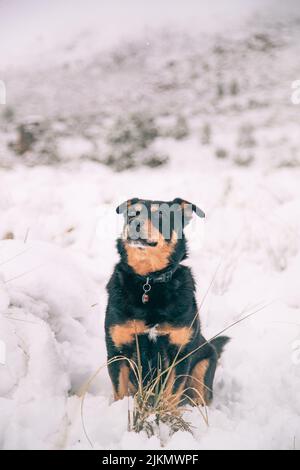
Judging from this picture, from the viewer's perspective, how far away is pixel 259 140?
6.68 m

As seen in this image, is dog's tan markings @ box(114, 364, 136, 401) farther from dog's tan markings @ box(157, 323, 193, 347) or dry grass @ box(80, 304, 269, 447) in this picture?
dog's tan markings @ box(157, 323, 193, 347)

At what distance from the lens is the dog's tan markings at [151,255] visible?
7.27 feet

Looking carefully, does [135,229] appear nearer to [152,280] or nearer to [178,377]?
[152,280]

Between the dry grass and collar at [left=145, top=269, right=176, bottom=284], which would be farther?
collar at [left=145, top=269, right=176, bottom=284]

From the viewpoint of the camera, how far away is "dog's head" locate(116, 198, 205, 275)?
2.22 meters

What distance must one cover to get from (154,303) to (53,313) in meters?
0.85

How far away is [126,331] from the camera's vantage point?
2.18 meters

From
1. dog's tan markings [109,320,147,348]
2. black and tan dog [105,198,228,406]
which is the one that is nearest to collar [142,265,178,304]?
black and tan dog [105,198,228,406]

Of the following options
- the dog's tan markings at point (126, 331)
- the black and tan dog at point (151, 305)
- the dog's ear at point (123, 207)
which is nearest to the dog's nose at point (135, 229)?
the black and tan dog at point (151, 305)

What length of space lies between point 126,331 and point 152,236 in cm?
57

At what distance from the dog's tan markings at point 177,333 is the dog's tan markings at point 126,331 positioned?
4.2 inches

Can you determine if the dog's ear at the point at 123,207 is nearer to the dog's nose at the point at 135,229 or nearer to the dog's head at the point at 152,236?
the dog's head at the point at 152,236

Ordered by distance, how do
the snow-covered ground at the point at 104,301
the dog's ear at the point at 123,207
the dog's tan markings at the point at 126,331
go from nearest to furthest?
the snow-covered ground at the point at 104,301 < the dog's tan markings at the point at 126,331 < the dog's ear at the point at 123,207

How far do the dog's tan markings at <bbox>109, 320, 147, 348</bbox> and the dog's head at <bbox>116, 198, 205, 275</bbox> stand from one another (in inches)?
11.8
